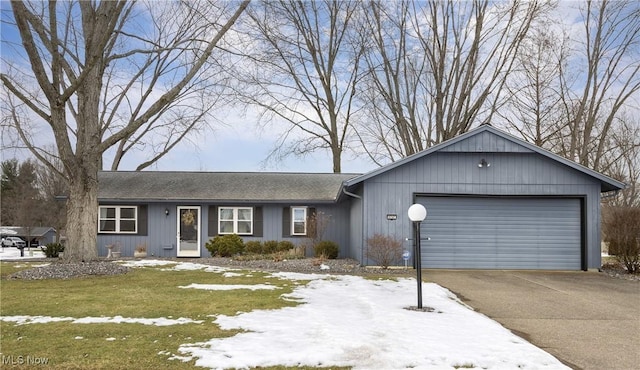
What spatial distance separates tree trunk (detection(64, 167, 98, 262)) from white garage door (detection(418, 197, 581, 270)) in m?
10.4

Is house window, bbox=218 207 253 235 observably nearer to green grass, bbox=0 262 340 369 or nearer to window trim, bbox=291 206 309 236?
window trim, bbox=291 206 309 236

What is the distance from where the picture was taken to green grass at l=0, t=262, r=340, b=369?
514 cm

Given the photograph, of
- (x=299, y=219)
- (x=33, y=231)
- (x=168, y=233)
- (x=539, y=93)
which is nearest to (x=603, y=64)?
(x=539, y=93)

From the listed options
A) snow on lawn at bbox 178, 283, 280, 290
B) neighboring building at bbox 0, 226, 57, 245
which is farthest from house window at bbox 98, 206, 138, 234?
neighboring building at bbox 0, 226, 57, 245

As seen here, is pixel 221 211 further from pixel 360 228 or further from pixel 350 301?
pixel 350 301

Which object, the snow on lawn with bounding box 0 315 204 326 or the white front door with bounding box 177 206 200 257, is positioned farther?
the white front door with bounding box 177 206 200 257

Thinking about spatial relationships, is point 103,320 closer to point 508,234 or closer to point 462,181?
point 462,181

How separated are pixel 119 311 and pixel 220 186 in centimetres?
1331

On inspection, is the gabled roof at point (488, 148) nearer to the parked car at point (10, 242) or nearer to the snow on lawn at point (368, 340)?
the snow on lawn at point (368, 340)

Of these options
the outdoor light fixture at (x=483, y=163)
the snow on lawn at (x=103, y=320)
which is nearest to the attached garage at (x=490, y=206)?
the outdoor light fixture at (x=483, y=163)

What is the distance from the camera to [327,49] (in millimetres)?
29719

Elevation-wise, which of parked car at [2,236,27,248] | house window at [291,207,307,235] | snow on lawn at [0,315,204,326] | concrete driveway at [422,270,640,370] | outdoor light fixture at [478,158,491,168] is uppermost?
outdoor light fixture at [478,158,491,168]

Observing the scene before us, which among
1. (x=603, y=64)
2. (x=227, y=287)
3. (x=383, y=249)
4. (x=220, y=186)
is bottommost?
(x=227, y=287)

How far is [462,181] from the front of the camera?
1514 cm
